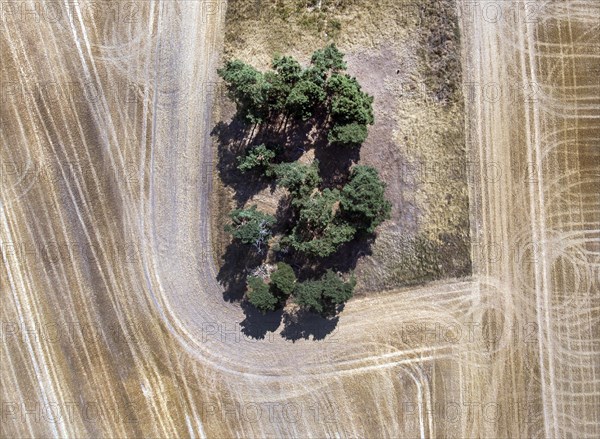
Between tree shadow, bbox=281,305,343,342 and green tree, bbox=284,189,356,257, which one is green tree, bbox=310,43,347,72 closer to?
green tree, bbox=284,189,356,257

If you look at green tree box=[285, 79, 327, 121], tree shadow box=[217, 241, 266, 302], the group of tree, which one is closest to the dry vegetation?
green tree box=[285, 79, 327, 121]

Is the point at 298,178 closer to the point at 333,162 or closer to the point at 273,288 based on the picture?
the point at 333,162

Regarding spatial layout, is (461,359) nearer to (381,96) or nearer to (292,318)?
(292,318)

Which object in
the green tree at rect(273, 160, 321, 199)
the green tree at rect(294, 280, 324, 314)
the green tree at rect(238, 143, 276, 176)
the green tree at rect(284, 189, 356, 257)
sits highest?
the green tree at rect(238, 143, 276, 176)

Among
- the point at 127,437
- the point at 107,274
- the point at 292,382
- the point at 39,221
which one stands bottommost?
the point at 127,437

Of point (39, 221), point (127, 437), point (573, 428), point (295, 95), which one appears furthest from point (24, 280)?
point (573, 428)

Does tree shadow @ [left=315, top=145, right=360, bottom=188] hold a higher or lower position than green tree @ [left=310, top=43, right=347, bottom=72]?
lower
